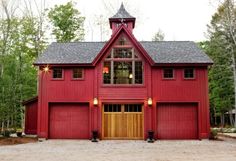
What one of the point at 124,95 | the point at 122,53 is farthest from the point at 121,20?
the point at 124,95

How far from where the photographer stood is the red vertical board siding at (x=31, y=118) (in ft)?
80.9

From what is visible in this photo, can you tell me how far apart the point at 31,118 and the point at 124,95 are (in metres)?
7.55

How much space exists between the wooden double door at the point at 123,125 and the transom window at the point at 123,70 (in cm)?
197

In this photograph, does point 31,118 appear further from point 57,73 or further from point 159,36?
point 159,36

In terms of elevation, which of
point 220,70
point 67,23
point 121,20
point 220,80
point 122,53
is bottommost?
point 220,80

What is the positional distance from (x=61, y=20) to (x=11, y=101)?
18.7 metres

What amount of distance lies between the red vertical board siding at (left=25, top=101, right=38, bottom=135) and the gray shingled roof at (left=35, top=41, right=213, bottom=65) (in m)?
3.93

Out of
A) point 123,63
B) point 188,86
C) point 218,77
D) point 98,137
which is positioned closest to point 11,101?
point 98,137

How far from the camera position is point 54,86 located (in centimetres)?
2231

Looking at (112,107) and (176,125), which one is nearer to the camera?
(176,125)

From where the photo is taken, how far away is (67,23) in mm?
39531

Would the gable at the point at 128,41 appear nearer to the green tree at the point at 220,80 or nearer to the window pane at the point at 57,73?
the window pane at the point at 57,73

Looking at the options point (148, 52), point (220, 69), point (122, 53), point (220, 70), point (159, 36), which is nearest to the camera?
point (122, 53)

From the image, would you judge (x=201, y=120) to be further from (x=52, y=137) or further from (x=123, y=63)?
(x=52, y=137)
